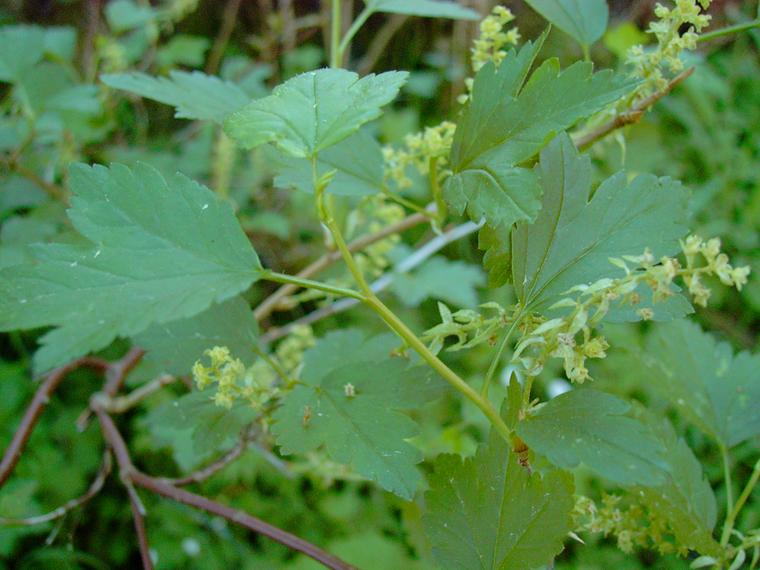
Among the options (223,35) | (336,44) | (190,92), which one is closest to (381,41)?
(223,35)

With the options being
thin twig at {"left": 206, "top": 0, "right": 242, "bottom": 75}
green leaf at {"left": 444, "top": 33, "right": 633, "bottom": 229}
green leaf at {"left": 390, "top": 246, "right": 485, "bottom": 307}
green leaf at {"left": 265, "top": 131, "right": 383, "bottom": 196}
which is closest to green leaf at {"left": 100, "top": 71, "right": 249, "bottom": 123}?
green leaf at {"left": 265, "top": 131, "right": 383, "bottom": 196}

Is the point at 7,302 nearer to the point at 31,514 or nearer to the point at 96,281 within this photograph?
the point at 96,281

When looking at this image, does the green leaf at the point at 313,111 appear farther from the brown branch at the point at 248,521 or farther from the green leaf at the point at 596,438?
the brown branch at the point at 248,521

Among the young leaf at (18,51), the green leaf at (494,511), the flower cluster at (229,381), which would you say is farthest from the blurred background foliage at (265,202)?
the green leaf at (494,511)

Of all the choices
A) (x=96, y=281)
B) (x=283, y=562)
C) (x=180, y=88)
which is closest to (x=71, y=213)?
(x=96, y=281)

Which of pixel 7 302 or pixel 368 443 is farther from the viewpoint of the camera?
pixel 368 443

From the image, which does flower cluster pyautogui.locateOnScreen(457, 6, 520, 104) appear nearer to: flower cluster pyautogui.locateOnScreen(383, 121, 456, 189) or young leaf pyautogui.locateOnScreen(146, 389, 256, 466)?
flower cluster pyautogui.locateOnScreen(383, 121, 456, 189)

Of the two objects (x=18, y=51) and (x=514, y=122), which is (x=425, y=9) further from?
(x=18, y=51)
